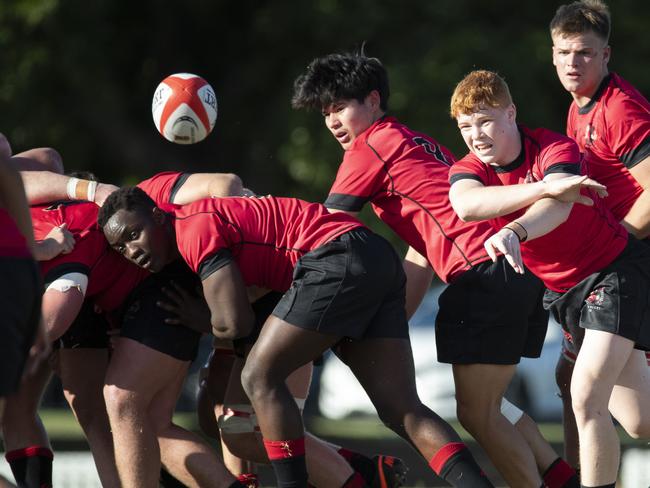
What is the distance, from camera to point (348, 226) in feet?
17.5

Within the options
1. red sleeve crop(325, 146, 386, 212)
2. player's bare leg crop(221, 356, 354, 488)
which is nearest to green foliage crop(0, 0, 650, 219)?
red sleeve crop(325, 146, 386, 212)

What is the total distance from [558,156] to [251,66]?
12127 millimetres

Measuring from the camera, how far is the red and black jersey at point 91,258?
18.4ft

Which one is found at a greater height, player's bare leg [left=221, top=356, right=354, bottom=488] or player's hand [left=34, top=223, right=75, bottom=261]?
player's hand [left=34, top=223, right=75, bottom=261]

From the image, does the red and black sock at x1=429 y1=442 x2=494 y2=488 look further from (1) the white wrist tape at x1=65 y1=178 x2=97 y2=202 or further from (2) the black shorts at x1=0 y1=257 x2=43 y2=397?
(1) the white wrist tape at x1=65 y1=178 x2=97 y2=202

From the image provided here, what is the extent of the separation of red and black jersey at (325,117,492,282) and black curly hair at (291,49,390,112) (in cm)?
22

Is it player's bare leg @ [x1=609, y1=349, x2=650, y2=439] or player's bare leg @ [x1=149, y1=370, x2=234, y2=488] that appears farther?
player's bare leg @ [x1=149, y1=370, x2=234, y2=488]

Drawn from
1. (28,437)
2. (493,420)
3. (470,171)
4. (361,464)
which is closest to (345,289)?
(470,171)

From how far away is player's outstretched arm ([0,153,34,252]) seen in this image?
4.00 m

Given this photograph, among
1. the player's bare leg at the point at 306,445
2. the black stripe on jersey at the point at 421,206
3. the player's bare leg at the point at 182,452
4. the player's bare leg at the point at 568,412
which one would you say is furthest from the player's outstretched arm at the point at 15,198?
the player's bare leg at the point at 568,412

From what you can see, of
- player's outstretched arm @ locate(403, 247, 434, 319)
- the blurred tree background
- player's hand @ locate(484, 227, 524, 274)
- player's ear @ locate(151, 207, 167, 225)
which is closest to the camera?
player's hand @ locate(484, 227, 524, 274)

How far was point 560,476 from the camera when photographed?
5750mm

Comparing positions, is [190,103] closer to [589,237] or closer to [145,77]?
[589,237]

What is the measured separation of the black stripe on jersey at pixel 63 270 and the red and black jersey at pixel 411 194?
3.92 ft
